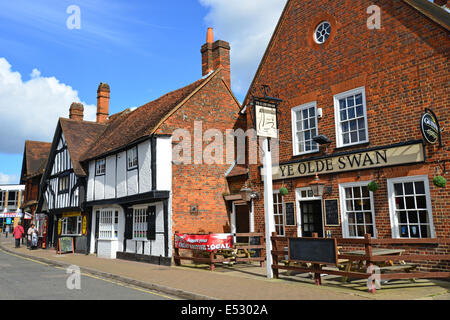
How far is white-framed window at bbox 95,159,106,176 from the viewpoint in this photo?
1953 centimetres

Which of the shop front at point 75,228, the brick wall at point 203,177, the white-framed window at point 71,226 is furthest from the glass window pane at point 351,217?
the white-framed window at point 71,226

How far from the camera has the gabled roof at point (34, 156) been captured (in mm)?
35281

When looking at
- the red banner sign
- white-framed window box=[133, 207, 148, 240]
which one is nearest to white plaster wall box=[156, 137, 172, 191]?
white-framed window box=[133, 207, 148, 240]

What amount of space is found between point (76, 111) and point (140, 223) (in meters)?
17.9

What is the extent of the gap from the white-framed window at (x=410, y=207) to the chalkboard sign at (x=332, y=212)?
5.70ft

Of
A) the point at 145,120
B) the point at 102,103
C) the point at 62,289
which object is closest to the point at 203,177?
the point at 145,120

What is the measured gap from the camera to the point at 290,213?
12.9 meters

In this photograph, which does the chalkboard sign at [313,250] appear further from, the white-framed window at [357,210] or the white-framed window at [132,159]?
the white-framed window at [132,159]

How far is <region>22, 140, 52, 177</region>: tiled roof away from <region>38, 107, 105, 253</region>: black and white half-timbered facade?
934 cm

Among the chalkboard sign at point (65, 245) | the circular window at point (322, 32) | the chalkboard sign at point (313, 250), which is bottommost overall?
the chalkboard sign at point (65, 245)

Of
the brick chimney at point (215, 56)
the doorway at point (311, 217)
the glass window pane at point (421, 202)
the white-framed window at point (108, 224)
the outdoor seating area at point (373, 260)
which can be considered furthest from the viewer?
the white-framed window at point (108, 224)

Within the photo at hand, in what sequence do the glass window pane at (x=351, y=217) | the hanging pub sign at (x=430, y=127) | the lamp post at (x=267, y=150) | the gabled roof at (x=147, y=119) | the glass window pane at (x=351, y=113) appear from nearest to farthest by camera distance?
the hanging pub sign at (x=430, y=127), the lamp post at (x=267, y=150), the glass window pane at (x=351, y=217), the glass window pane at (x=351, y=113), the gabled roof at (x=147, y=119)

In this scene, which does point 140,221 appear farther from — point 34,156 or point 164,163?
point 34,156

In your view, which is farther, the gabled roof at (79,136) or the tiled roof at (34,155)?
the tiled roof at (34,155)
